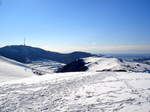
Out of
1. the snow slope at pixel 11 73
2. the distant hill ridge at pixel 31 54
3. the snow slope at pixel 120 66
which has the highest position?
the distant hill ridge at pixel 31 54

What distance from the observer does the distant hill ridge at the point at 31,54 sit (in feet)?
419

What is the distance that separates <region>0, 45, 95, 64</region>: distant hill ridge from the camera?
127637mm

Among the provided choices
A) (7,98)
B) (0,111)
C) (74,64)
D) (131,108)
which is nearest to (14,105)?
(0,111)

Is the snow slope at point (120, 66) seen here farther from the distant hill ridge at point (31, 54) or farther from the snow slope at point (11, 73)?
the distant hill ridge at point (31, 54)

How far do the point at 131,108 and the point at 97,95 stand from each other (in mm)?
2398

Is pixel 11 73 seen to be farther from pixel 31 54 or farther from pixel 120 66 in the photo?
pixel 31 54

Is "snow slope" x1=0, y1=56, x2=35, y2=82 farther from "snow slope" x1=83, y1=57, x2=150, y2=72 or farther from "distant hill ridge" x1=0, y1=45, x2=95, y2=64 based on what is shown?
"distant hill ridge" x1=0, y1=45, x2=95, y2=64

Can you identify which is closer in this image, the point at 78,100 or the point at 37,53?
the point at 78,100

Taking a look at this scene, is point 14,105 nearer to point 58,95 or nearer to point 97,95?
point 58,95

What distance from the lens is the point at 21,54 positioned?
13612cm

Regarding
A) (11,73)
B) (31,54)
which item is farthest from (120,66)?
(31,54)

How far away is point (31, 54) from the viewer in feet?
478

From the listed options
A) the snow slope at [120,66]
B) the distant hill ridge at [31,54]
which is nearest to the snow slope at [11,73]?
the snow slope at [120,66]

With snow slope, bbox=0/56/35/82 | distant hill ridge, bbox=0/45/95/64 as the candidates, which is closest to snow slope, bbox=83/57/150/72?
snow slope, bbox=0/56/35/82
